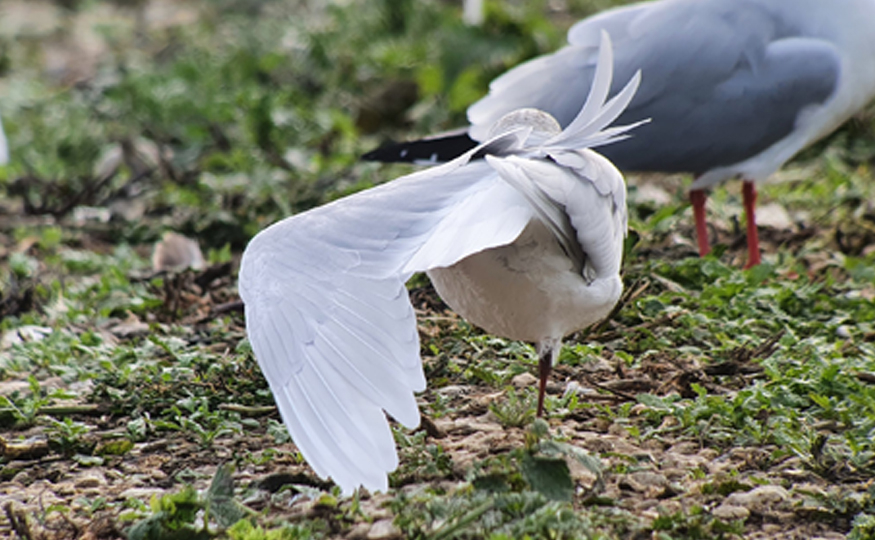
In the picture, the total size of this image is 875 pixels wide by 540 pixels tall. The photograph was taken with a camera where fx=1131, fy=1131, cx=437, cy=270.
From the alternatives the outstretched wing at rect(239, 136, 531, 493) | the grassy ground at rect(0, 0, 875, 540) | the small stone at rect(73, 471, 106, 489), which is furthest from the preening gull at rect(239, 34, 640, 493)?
the small stone at rect(73, 471, 106, 489)

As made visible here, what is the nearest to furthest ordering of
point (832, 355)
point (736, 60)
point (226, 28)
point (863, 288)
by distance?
point (832, 355), point (863, 288), point (736, 60), point (226, 28)

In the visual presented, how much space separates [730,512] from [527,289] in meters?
0.77

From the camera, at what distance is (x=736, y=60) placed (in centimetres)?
521

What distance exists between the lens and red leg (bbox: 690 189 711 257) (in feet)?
17.1

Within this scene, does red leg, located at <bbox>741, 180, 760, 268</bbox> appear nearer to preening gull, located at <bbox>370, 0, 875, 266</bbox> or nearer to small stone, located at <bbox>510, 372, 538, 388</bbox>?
preening gull, located at <bbox>370, 0, 875, 266</bbox>

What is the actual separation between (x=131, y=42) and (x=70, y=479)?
8.68 m

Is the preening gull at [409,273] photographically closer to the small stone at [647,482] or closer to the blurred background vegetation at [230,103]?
the small stone at [647,482]

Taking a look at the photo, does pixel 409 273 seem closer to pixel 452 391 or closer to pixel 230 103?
pixel 452 391

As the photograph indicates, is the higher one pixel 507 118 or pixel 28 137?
pixel 507 118

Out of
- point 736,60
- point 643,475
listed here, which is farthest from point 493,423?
point 736,60

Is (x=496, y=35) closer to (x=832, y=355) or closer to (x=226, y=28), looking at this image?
(x=226, y=28)

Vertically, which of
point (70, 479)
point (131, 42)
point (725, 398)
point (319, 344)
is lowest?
point (131, 42)

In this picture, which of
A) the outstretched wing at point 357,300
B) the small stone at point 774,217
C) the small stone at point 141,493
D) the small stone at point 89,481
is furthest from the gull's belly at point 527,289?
the small stone at point 774,217

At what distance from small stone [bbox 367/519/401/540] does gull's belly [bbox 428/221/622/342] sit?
0.69 metres
